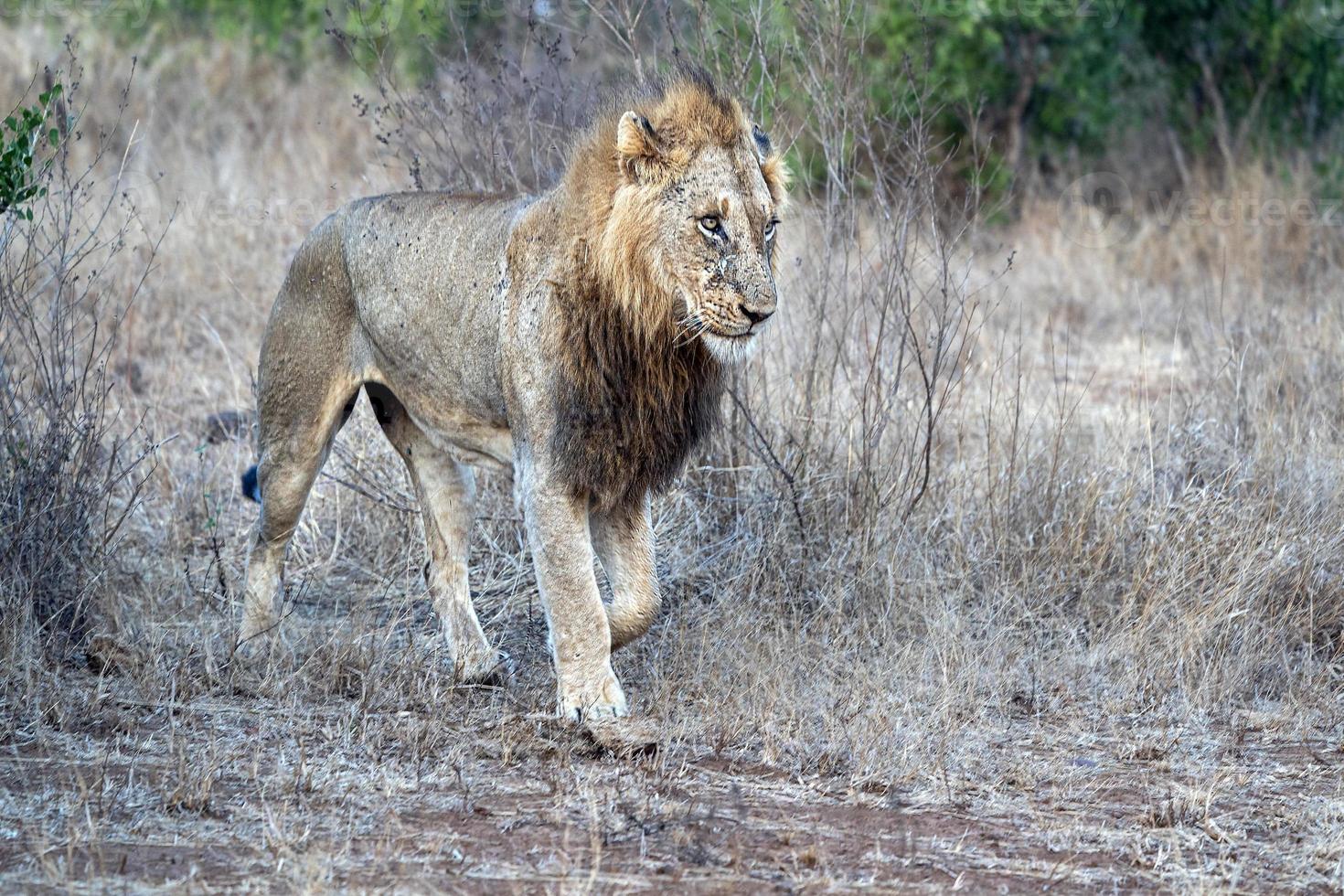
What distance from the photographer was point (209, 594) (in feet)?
18.7

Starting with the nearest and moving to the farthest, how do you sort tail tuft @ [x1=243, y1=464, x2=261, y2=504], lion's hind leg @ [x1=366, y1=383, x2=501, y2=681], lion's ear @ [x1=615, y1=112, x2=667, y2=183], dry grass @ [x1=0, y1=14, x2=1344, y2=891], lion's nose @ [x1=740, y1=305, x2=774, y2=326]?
1. dry grass @ [x1=0, y1=14, x2=1344, y2=891]
2. lion's nose @ [x1=740, y1=305, x2=774, y2=326]
3. lion's ear @ [x1=615, y1=112, x2=667, y2=183]
4. lion's hind leg @ [x1=366, y1=383, x2=501, y2=681]
5. tail tuft @ [x1=243, y1=464, x2=261, y2=504]

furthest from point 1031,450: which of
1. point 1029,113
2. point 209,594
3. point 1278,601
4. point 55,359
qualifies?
point 1029,113

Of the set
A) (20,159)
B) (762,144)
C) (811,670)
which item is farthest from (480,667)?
(20,159)

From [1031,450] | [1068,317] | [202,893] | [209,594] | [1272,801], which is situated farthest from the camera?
[1068,317]

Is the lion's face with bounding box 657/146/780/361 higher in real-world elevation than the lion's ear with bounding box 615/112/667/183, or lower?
lower

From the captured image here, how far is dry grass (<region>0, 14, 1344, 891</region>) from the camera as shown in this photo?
12.3 feet

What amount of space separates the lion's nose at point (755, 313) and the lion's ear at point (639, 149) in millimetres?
493

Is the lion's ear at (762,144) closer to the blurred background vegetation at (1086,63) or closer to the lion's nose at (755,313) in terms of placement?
the lion's nose at (755,313)

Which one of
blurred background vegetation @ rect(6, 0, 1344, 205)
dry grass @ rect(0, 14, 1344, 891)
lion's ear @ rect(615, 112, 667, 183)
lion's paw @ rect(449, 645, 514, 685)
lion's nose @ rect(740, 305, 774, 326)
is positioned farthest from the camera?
blurred background vegetation @ rect(6, 0, 1344, 205)

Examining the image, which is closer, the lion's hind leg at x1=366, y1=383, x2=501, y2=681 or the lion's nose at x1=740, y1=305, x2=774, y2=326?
the lion's nose at x1=740, y1=305, x2=774, y2=326

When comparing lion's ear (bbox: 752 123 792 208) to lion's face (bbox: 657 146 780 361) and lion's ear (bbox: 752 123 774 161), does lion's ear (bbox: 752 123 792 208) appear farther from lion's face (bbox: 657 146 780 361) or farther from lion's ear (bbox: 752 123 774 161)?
lion's face (bbox: 657 146 780 361)

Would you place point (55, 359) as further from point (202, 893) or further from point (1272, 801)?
point (1272, 801)

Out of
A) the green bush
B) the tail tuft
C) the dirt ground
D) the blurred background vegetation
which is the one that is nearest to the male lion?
the tail tuft

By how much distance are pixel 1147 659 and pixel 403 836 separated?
2758 millimetres
